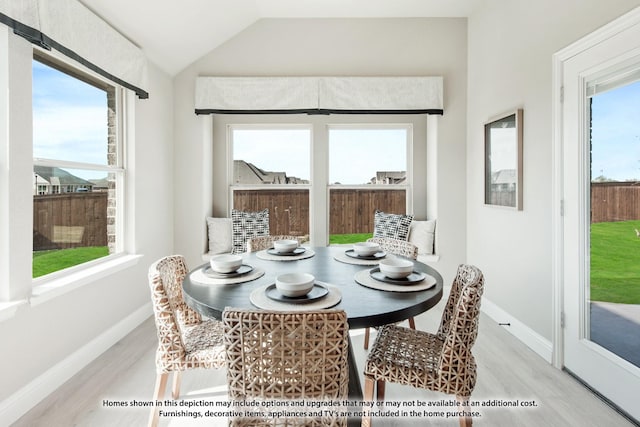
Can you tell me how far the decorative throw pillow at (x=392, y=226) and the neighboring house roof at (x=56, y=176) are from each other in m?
2.89

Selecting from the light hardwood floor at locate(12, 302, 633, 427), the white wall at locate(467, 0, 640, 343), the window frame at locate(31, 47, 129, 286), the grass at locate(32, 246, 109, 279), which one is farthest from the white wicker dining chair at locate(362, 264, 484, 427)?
the grass at locate(32, 246, 109, 279)

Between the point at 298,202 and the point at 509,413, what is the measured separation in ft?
9.75

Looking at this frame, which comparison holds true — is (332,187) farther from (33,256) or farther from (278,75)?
(33,256)

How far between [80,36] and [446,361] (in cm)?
292

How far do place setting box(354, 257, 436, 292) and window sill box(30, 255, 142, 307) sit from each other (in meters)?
1.85

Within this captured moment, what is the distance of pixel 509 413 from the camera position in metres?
1.88

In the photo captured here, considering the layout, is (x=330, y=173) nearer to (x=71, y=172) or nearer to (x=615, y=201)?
(x=71, y=172)

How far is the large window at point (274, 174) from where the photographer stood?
4.17m

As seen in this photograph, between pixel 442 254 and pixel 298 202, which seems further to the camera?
pixel 298 202

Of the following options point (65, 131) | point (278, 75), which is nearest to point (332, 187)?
point (278, 75)

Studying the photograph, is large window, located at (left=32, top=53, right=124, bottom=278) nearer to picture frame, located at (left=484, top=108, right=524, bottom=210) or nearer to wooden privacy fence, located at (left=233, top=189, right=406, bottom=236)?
wooden privacy fence, located at (left=233, top=189, right=406, bottom=236)

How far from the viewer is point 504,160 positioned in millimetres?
2998

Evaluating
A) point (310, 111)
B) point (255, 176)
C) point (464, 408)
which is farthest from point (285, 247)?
point (255, 176)

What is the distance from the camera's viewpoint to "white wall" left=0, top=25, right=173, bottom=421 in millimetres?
1840
